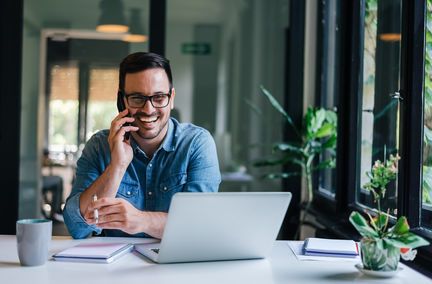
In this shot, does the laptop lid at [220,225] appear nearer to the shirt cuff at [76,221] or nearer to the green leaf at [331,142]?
the shirt cuff at [76,221]

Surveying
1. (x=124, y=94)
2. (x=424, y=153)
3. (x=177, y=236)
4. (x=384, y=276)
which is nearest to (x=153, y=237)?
(x=177, y=236)

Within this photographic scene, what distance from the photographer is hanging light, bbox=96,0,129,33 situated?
4.27 m

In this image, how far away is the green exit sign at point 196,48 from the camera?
4395 millimetres

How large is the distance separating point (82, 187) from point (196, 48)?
2526 millimetres

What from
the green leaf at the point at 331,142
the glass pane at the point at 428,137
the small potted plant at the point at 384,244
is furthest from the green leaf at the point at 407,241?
the green leaf at the point at 331,142

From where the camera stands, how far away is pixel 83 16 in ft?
14.0

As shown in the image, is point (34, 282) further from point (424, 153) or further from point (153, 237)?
point (424, 153)

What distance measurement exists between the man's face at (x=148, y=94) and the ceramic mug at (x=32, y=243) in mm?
701

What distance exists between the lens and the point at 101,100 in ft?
14.4

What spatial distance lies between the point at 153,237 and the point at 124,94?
58 centimetres

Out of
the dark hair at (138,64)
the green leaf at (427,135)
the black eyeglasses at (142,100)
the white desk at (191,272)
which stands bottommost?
the white desk at (191,272)

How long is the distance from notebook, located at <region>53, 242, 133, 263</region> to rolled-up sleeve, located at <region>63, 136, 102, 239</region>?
21 cm

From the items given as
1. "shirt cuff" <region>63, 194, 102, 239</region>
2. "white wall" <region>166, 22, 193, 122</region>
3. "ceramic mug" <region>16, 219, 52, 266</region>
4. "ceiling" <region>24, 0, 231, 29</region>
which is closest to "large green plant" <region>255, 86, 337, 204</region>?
"white wall" <region>166, 22, 193, 122</region>

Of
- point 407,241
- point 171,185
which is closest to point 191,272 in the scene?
point 407,241
